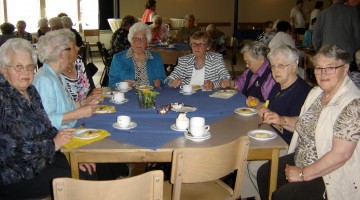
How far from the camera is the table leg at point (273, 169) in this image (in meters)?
2.05

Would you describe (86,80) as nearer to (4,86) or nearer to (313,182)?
(4,86)

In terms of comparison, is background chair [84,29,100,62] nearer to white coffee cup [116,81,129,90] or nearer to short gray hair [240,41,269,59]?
white coffee cup [116,81,129,90]

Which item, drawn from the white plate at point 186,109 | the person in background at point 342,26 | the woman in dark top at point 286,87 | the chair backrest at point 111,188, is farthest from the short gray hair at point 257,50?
the person in background at point 342,26

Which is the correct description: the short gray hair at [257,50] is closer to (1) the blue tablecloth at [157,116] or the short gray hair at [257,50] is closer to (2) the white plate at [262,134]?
(1) the blue tablecloth at [157,116]

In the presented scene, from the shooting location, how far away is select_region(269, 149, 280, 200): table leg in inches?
80.9

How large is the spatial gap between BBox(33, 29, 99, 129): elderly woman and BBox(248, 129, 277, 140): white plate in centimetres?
105

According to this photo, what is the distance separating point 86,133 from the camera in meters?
2.12

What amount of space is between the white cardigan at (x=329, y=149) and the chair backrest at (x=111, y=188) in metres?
0.97

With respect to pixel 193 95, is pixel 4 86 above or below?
above

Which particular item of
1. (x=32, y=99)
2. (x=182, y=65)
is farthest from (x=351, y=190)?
(x=182, y=65)

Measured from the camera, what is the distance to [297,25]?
1069cm

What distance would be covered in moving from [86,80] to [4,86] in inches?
51.2

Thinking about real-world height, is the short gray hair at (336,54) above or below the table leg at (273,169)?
above

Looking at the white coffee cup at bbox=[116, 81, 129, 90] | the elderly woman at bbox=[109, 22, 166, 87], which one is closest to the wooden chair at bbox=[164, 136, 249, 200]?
the white coffee cup at bbox=[116, 81, 129, 90]
